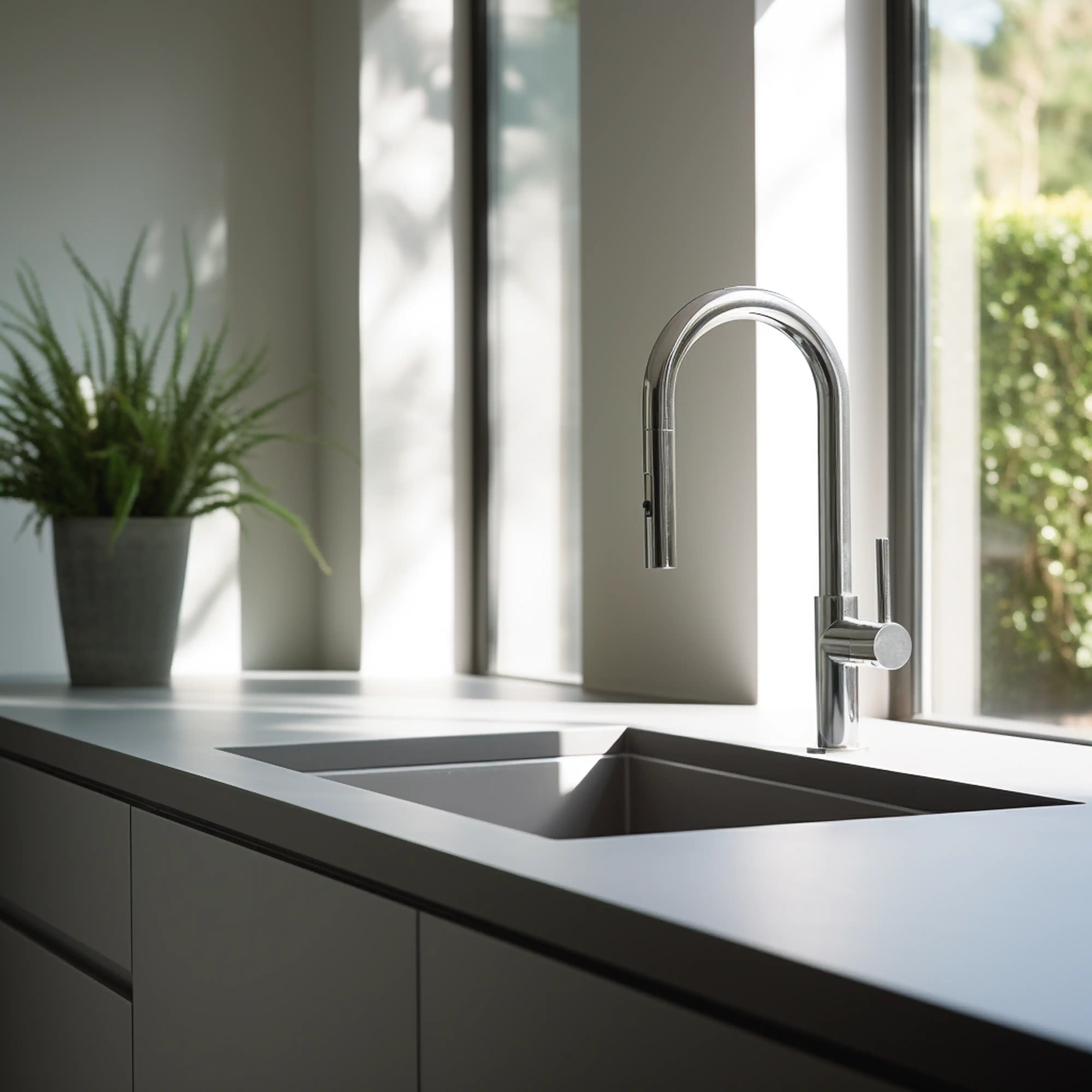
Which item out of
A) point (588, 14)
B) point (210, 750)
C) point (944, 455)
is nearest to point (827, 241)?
point (944, 455)

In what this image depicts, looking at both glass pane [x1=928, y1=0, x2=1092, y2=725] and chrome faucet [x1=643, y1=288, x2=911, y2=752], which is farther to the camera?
glass pane [x1=928, y1=0, x2=1092, y2=725]

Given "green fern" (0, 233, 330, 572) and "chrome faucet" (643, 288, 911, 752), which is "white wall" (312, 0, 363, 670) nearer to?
"green fern" (0, 233, 330, 572)

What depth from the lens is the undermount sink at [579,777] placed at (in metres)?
1.48

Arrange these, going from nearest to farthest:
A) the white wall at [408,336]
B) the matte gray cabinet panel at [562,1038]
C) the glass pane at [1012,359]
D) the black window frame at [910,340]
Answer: the matte gray cabinet panel at [562,1038]
the glass pane at [1012,359]
the black window frame at [910,340]
the white wall at [408,336]

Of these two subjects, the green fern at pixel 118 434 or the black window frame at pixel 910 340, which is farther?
the green fern at pixel 118 434

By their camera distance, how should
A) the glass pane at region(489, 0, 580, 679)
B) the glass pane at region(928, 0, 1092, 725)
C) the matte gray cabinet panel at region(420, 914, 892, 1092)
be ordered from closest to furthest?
the matte gray cabinet panel at region(420, 914, 892, 1092)
the glass pane at region(928, 0, 1092, 725)
the glass pane at region(489, 0, 580, 679)

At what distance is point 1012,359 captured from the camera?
1.79m

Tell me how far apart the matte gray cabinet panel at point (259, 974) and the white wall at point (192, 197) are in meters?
1.32

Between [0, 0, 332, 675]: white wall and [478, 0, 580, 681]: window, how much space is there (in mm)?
356

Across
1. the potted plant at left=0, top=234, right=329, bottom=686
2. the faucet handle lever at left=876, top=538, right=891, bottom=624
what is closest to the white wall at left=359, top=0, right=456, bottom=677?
the potted plant at left=0, top=234, right=329, bottom=686

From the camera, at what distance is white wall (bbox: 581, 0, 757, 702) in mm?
1947

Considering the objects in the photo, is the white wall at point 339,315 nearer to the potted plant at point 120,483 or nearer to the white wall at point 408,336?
the white wall at point 408,336

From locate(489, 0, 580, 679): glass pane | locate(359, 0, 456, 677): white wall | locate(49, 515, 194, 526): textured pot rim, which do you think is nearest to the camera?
locate(49, 515, 194, 526): textured pot rim

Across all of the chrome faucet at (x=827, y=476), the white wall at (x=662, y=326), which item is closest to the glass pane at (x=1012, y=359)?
the white wall at (x=662, y=326)
